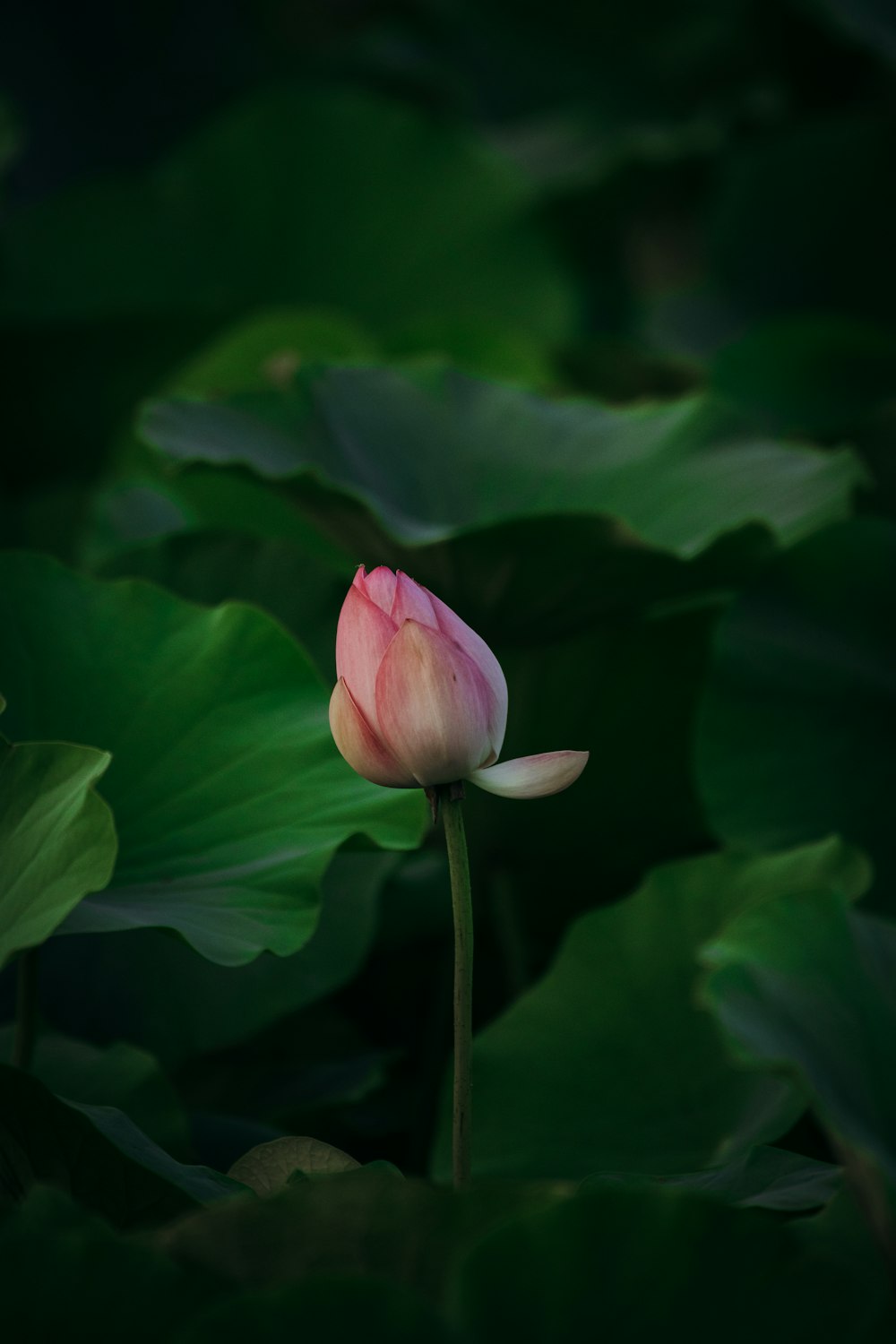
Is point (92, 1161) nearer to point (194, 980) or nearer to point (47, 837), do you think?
point (47, 837)

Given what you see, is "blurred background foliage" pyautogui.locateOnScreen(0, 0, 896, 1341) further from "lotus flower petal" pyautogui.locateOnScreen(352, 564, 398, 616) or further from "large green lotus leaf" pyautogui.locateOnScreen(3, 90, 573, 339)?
"lotus flower petal" pyautogui.locateOnScreen(352, 564, 398, 616)

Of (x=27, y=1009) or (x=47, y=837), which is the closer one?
(x=47, y=837)

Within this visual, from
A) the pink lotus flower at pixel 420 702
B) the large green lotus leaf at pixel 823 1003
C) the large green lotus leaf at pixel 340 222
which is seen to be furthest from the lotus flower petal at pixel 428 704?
the large green lotus leaf at pixel 340 222

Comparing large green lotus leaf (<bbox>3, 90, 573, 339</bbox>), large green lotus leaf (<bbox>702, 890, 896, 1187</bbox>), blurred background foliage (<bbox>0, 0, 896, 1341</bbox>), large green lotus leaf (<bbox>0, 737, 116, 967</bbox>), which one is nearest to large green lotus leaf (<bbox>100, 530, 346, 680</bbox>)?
blurred background foliage (<bbox>0, 0, 896, 1341</bbox>)

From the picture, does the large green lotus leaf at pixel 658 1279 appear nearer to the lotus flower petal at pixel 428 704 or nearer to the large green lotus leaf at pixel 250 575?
the lotus flower petal at pixel 428 704

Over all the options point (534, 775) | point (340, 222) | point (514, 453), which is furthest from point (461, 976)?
point (340, 222)

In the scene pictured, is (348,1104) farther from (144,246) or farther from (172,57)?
(172,57)
